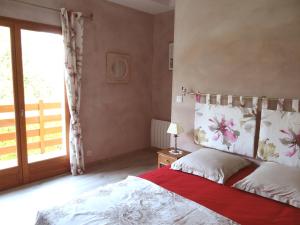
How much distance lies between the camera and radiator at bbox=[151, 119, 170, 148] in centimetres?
454

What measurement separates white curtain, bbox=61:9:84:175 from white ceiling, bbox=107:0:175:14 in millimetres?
Answer: 919

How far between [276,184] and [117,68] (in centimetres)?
303

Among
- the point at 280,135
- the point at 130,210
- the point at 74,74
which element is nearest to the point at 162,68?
the point at 74,74

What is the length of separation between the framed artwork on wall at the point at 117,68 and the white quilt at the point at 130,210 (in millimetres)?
2449

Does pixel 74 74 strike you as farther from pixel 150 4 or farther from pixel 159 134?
pixel 159 134

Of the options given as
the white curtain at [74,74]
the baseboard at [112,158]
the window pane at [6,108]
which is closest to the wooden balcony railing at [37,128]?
the window pane at [6,108]

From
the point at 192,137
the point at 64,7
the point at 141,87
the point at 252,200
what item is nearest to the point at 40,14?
the point at 64,7

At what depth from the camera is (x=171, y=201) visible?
182 cm

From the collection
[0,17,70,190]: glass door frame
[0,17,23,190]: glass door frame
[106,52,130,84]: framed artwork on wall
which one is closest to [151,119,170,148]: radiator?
[106,52,130,84]: framed artwork on wall

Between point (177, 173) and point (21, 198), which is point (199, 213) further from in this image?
point (21, 198)

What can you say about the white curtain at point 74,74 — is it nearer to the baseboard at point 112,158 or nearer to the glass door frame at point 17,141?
the baseboard at point 112,158

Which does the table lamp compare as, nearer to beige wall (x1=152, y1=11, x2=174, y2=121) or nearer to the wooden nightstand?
the wooden nightstand

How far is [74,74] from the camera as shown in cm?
343

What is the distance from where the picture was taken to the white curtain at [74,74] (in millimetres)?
3316
